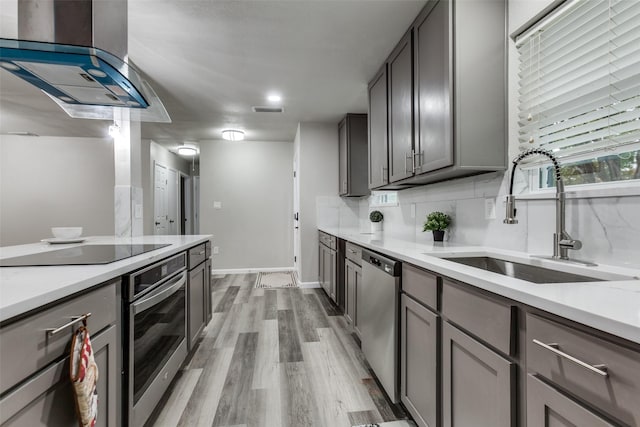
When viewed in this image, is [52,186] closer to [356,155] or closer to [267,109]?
[267,109]

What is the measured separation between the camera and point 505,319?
83cm

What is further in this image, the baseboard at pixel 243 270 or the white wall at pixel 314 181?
the baseboard at pixel 243 270

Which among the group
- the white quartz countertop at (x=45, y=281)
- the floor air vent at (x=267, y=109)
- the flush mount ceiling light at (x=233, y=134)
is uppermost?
the floor air vent at (x=267, y=109)

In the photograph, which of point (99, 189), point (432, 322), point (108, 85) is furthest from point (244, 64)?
point (99, 189)

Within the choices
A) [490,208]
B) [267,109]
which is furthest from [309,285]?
[490,208]

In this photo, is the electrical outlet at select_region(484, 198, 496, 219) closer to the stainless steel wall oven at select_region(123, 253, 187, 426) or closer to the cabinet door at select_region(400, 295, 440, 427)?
the cabinet door at select_region(400, 295, 440, 427)

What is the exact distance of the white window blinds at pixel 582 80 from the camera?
1088 mm

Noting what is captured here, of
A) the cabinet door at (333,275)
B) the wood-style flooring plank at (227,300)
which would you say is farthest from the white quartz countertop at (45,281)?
the wood-style flooring plank at (227,300)

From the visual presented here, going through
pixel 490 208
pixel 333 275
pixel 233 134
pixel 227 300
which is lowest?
pixel 227 300

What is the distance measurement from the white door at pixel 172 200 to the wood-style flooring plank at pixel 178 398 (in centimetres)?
529

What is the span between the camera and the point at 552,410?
2.25 feet

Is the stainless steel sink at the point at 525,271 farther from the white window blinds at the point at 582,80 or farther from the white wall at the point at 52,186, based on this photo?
the white wall at the point at 52,186

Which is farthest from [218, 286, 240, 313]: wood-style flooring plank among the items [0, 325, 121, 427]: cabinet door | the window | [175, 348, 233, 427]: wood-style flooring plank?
the window

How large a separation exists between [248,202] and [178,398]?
3947 millimetres
